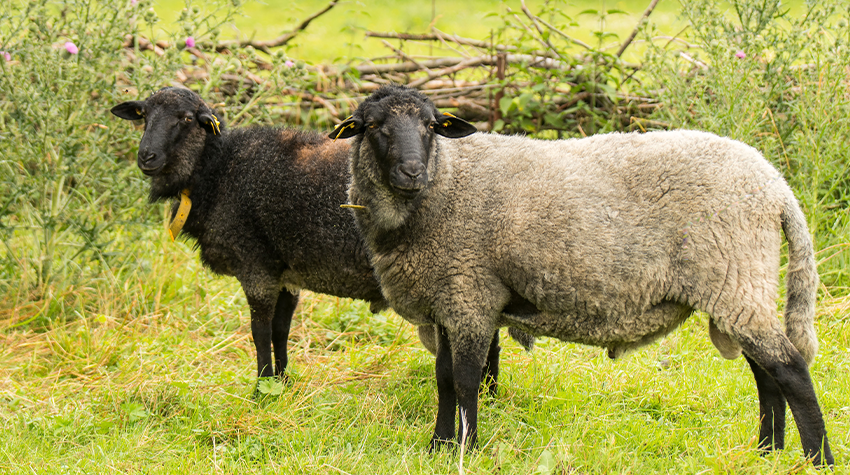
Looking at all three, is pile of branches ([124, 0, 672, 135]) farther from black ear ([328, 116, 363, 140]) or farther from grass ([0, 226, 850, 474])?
black ear ([328, 116, 363, 140])

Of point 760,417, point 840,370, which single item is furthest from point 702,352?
point 760,417

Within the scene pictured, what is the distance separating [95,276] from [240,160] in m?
2.00

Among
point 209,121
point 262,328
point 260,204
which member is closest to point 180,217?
point 260,204

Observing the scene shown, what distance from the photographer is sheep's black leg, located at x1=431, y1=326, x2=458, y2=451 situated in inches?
143

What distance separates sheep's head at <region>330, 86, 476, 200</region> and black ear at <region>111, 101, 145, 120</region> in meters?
1.80

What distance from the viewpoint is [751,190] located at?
322 cm

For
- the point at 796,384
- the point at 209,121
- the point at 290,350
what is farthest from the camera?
the point at 290,350

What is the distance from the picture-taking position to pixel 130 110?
4.83 metres

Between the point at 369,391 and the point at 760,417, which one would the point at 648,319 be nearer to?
the point at 760,417

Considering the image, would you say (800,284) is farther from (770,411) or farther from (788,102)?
(788,102)

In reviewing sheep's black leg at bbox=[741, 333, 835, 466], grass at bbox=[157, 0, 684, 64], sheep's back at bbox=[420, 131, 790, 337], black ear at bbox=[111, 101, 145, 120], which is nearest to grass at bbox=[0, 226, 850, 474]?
sheep's black leg at bbox=[741, 333, 835, 466]

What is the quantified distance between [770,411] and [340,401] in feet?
7.63

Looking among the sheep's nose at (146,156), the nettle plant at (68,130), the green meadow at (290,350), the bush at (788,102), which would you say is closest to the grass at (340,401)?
the green meadow at (290,350)

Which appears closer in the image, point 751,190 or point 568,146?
point 751,190
